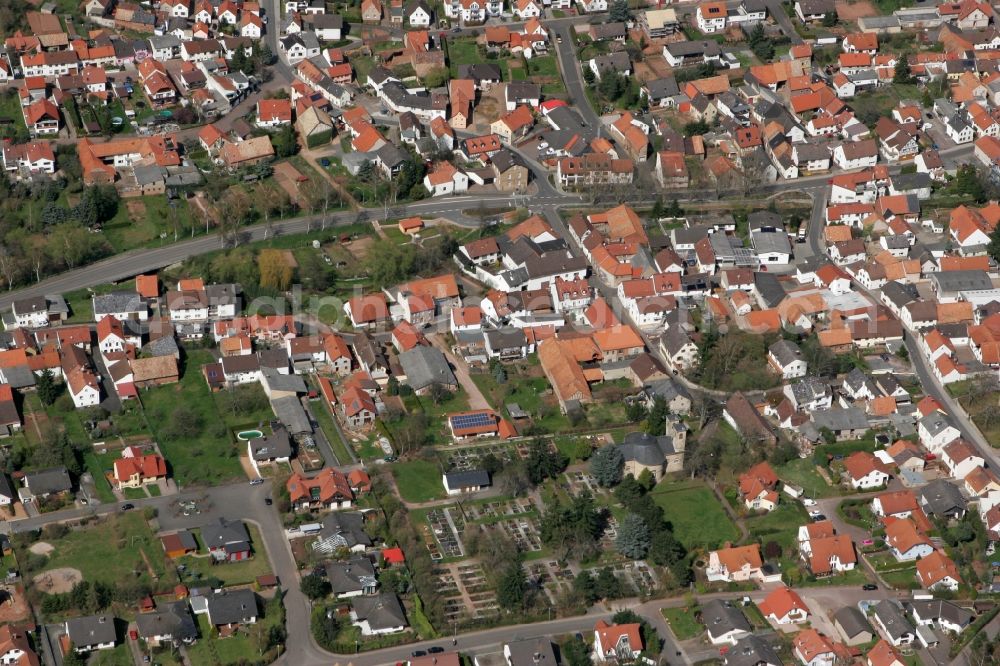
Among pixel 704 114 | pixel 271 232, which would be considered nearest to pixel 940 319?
pixel 704 114

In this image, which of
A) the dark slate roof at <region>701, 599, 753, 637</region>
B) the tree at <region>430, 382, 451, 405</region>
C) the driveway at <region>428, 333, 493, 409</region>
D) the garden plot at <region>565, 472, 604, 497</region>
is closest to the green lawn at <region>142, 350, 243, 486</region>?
the tree at <region>430, 382, 451, 405</region>

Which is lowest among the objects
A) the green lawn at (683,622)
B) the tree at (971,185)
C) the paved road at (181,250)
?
the green lawn at (683,622)

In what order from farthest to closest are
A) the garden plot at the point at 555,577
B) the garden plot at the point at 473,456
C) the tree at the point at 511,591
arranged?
the garden plot at the point at 473,456, the garden plot at the point at 555,577, the tree at the point at 511,591

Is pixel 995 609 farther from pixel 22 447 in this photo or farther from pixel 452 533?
pixel 22 447

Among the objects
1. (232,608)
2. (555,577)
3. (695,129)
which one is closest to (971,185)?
(695,129)

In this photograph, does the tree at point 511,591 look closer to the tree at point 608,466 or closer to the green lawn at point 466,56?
the tree at point 608,466

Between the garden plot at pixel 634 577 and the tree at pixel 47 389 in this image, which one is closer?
the garden plot at pixel 634 577

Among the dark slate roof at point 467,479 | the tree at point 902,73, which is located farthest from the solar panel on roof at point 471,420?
the tree at point 902,73
